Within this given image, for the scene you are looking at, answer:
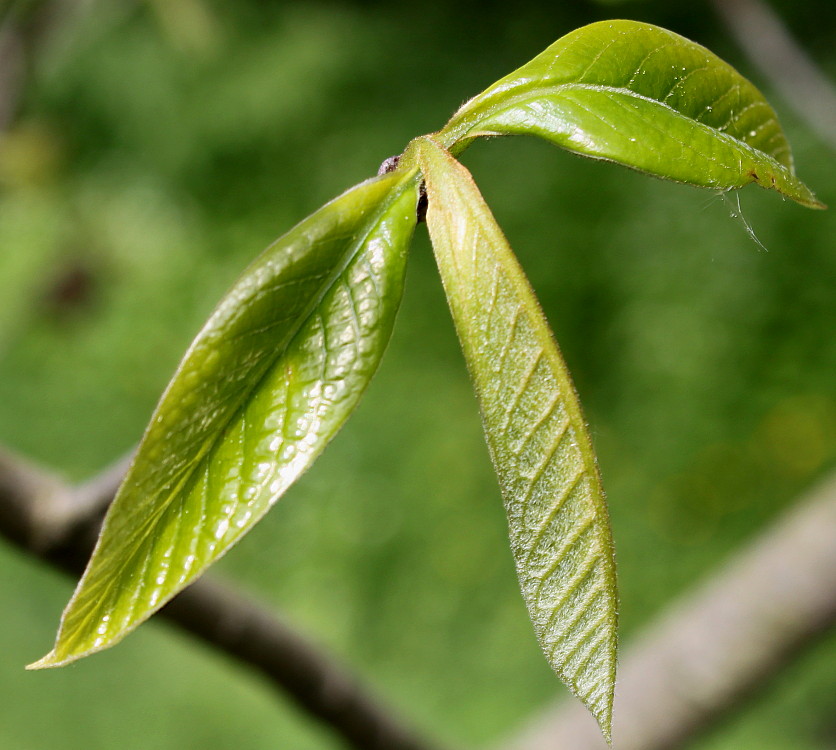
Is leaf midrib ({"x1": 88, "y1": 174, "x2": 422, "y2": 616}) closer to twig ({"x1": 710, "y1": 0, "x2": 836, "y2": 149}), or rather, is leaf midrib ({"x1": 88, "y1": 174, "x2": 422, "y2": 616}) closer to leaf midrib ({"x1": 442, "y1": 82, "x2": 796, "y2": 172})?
leaf midrib ({"x1": 442, "y1": 82, "x2": 796, "y2": 172})

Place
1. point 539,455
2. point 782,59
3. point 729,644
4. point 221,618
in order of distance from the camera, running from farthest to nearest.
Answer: point 782,59
point 729,644
point 221,618
point 539,455

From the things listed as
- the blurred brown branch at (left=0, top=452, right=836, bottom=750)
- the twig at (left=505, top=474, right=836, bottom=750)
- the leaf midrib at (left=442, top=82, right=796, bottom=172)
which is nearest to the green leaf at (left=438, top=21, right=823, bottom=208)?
the leaf midrib at (left=442, top=82, right=796, bottom=172)

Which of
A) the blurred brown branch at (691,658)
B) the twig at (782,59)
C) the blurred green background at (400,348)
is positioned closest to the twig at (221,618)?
the blurred brown branch at (691,658)

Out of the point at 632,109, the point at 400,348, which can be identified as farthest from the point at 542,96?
the point at 400,348

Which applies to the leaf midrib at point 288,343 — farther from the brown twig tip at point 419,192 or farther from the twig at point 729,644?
the twig at point 729,644

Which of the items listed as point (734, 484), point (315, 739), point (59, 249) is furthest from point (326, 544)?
point (59, 249)

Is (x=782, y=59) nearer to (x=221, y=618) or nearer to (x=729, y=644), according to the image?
(x=729, y=644)
